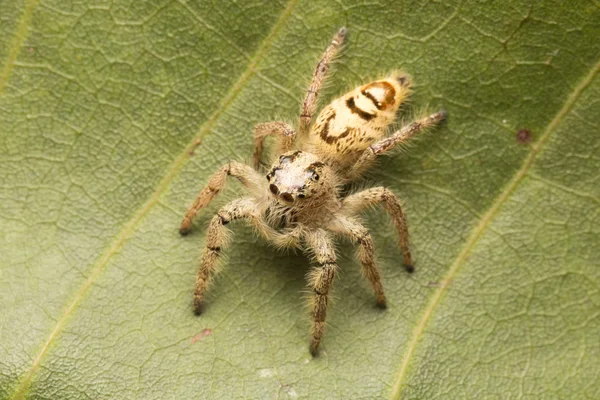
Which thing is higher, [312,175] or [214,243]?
[312,175]

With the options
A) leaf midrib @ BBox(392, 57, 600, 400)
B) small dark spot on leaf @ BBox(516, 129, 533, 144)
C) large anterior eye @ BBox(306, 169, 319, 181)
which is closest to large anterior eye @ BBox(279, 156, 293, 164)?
large anterior eye @ BBox(306, 169, 319, 181)

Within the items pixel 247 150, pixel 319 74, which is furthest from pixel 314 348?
pixel 319 74

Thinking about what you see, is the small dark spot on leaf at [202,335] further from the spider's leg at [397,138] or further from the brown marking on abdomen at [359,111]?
the brown marking on abdomen at [359,111]

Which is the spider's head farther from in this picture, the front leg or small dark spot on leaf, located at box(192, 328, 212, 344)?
small dark spot on leaf, located at box(192, 328, 212, 344)

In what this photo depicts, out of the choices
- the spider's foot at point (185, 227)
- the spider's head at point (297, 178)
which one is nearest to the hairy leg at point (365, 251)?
the spider's head at point (297, 178)

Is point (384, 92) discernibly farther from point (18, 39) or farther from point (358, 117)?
point (18, 39)

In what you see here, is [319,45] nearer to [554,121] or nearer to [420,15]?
[420,15]
